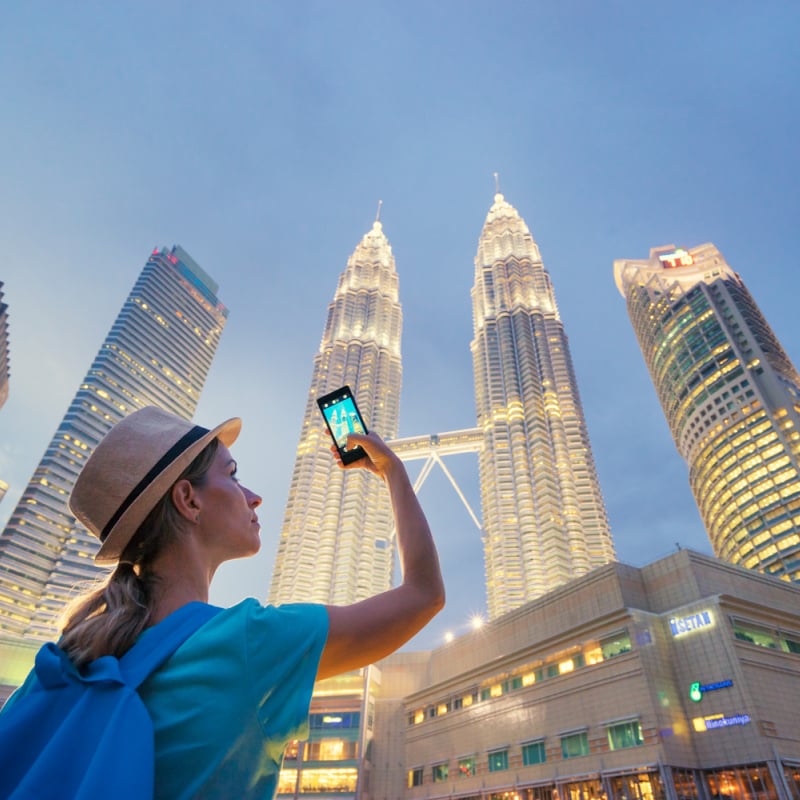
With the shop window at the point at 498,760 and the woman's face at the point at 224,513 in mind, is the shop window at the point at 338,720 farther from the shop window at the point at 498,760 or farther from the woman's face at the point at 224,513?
the woman's face at the point at 224,513

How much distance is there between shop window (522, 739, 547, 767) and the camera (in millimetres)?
36250

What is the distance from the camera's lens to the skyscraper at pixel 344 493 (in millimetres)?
89250

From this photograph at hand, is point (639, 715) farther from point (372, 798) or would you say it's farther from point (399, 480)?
point (399, 480)

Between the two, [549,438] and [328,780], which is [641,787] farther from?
[549,438]

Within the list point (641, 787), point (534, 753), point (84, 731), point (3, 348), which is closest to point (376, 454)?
point (84, 731)

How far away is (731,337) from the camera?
9469 centimetres

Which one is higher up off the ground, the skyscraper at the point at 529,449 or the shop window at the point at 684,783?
the skyscraper at the point at 529,449

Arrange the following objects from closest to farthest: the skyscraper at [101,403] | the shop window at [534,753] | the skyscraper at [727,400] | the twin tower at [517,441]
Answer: the shop window at [534,753] < the skyscraper at [727,400] < the twin tower at [517,441] < the skyscraper at [101,403]

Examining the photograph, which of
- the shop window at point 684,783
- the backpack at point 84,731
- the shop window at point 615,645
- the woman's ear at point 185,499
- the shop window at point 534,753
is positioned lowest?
the backpack at point 84,731

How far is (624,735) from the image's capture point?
31.8 m

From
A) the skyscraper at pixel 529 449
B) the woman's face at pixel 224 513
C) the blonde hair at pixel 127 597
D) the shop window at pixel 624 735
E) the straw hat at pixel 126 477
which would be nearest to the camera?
the blonde hair at pixel 127 597

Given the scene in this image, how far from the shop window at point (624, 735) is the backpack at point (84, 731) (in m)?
37.7

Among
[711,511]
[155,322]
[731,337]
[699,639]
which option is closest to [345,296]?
[155,322]

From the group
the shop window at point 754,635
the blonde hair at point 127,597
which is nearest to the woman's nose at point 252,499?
the blonde hair at point 127,597
